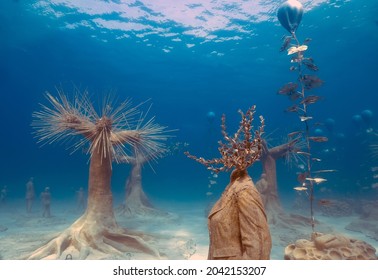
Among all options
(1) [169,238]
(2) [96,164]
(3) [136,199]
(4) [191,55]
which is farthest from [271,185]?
(4) [191,55]

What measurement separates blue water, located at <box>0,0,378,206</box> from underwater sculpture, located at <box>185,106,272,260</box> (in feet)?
18.6

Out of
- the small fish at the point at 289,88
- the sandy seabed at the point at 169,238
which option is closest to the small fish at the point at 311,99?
the small fish at the point at 289,88

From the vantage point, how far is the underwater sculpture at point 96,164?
554cm

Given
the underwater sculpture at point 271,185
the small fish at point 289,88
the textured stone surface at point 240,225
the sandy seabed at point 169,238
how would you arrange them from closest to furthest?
the textured stone surface at point 240,225, the small fish at point 289,88, the sandy seabed at point 169,238, the underwater sculpture at point 271,185

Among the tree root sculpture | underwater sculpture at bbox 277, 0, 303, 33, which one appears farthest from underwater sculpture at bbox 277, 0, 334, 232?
the tree root sculpture

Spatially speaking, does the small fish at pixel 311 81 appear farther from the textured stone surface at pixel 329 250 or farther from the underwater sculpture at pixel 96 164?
the underwater sculpture at pixel 96 164

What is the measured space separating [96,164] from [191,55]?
33.5 meters

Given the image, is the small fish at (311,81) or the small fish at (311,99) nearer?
the small fish at (311,99)

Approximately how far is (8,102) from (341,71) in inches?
3068

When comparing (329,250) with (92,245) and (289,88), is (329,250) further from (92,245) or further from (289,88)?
(92,245)

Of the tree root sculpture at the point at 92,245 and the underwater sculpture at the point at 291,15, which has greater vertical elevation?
the underwater sculpture at the point at 291,15

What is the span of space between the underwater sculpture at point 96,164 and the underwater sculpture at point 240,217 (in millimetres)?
3619

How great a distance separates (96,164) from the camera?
20.1 feet
